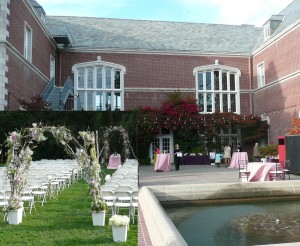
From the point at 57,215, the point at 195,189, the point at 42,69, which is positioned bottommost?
the point at 57,215

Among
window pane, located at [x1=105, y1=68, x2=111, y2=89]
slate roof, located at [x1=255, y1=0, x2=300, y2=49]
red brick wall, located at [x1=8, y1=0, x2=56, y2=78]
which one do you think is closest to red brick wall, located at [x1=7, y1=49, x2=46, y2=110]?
red brick wall, located at [x1=8, y1=0, x2=56, y2=78]

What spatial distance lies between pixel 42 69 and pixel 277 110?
16.9 meters

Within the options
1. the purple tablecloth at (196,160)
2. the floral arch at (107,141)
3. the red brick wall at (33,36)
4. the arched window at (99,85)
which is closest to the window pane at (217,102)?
the purple tablecloth at (196,160)

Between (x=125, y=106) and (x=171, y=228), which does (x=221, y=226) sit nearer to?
(x=171, y=228)

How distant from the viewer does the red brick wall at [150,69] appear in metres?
28.7

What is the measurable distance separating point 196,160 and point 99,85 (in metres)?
9.47

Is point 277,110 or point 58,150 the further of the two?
point 277,110

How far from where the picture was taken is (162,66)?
29562 mm

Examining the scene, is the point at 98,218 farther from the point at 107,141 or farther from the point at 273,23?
the point at 273,23

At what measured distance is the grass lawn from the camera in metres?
6.06

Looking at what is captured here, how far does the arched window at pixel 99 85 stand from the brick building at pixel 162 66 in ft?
0.25

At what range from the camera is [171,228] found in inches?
159

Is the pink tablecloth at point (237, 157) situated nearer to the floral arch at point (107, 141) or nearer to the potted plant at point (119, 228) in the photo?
the floral arch at point (107, 141)

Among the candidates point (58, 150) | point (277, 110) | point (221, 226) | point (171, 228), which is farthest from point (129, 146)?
point (171, 228)
